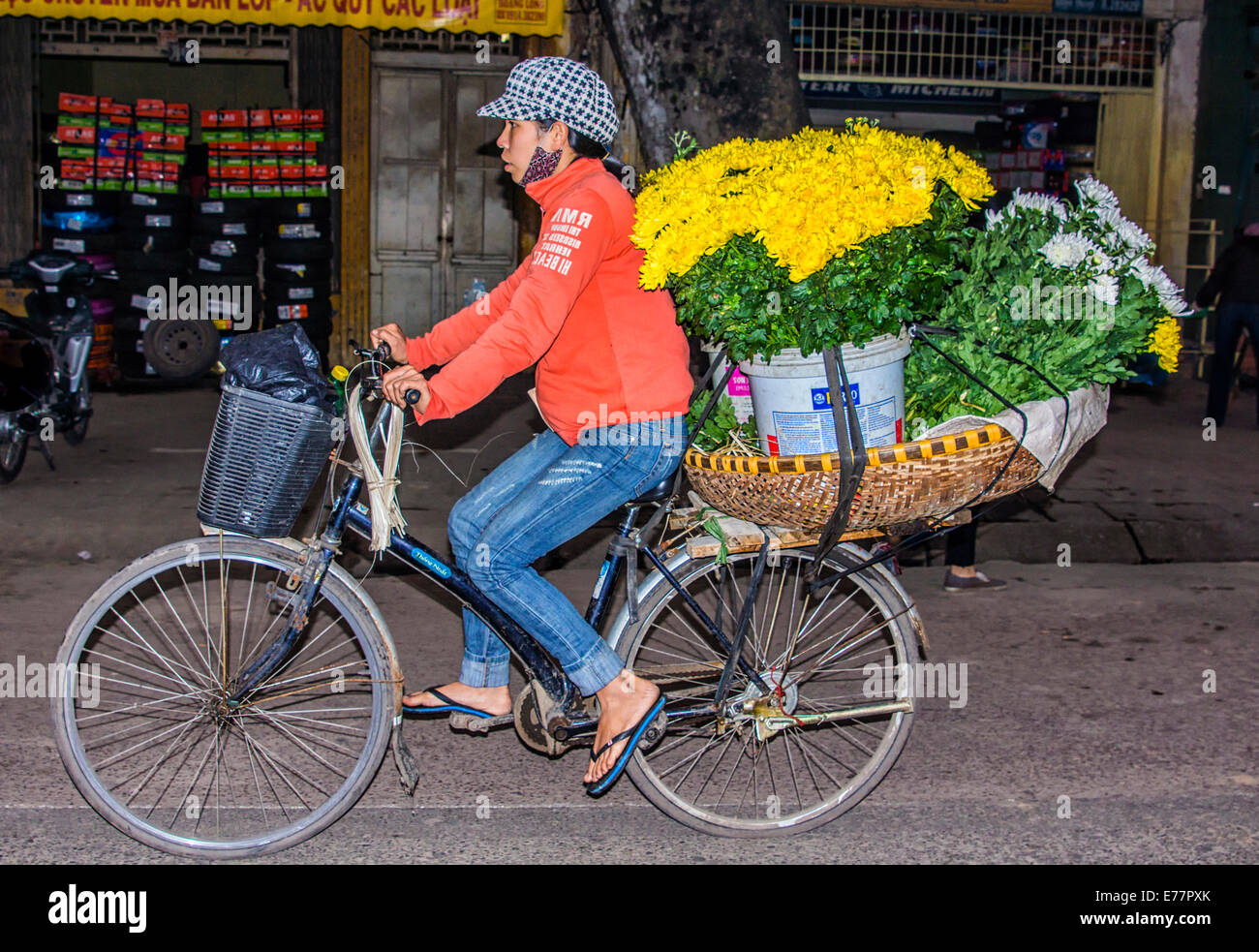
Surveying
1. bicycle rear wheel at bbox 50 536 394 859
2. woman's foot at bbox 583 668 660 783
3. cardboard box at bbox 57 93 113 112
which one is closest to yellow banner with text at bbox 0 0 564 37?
cardboard box at bbox 57 93 113 112

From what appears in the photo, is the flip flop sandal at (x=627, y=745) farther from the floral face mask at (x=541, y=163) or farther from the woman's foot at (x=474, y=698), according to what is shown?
the floral face mask at (x=541, y=163)

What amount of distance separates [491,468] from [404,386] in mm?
5313

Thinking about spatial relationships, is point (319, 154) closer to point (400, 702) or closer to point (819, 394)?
point (400, 702)

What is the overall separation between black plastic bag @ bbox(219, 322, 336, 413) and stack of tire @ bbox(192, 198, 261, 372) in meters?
9.13

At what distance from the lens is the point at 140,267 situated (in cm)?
1207

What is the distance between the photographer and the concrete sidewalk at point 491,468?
286 inches

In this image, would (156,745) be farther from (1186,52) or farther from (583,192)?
(1186,52)

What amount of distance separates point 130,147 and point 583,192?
9.95 meters

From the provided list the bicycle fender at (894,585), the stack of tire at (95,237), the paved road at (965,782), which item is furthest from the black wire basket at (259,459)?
the stack of tire at (95,237)

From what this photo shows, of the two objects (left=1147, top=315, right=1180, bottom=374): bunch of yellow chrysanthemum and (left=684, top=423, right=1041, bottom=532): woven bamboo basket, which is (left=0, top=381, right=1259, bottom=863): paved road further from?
(left=1147, top=315, right=1180, bottom=374): bunch of yellow chrysanthemum

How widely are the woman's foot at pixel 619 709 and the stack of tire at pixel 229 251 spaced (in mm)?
9280

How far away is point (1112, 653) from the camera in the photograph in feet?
18.8

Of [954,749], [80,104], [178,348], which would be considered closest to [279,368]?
[954,749]
